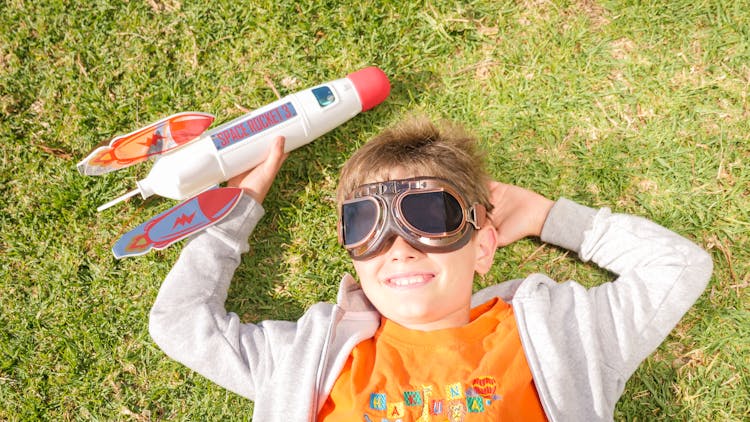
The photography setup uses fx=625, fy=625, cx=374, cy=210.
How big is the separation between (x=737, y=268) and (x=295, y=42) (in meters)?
3.06

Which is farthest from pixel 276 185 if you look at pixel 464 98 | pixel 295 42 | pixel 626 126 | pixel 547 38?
→ pixel 626 126

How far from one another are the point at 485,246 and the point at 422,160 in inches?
23.1

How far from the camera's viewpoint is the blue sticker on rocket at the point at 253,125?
3594 mm

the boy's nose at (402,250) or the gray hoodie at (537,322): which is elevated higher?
the boy's nose at (402,250)

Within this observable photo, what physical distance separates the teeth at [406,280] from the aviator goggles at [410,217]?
169 mm

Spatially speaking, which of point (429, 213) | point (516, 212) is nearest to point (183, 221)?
point (429, 213)

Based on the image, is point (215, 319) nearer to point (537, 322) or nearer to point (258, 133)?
point (258, 133)

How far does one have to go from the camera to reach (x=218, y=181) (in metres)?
3.65

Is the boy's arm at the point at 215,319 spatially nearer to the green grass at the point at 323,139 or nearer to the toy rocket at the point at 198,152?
the toy rocket at the point at 198,152

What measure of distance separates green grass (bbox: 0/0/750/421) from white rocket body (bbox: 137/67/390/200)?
26 cm

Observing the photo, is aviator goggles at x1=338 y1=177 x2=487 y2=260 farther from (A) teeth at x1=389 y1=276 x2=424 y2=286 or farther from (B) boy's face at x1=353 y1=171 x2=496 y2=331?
(A) teeth at x1=389 y1=276 x2=424 y2=286

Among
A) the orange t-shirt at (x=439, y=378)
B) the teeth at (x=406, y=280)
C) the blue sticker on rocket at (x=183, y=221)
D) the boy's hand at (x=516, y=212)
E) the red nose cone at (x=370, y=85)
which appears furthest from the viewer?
the red nose cone at (x=370, y=85)

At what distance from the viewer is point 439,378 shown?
3066mm

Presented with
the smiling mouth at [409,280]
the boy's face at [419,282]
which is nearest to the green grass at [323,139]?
the boy's face at [419,282]
